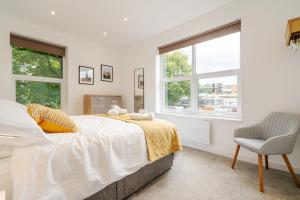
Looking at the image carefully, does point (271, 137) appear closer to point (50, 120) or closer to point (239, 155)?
point (239, 155)

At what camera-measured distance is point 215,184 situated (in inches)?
70.6

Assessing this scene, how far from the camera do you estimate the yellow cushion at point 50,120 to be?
129 cm

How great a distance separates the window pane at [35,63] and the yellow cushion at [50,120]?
266 cm

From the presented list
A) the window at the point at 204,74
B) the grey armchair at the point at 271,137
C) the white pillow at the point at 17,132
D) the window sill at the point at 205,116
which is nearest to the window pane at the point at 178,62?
the window at the point at 204,74

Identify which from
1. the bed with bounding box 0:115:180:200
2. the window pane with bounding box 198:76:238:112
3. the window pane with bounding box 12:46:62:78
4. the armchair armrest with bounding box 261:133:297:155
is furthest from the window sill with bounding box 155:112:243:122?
the window pane with bounding box 12:46:62:78

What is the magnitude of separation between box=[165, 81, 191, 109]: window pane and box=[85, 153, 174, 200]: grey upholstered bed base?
1683 millimetres

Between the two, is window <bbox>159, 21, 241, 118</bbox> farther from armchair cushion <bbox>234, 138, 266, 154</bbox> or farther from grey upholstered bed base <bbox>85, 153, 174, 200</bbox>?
grey upholstered bed base <bbox>85, 153, 174, 200</bbox>

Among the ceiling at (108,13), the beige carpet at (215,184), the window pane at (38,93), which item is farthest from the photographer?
the window pane at (38,93)

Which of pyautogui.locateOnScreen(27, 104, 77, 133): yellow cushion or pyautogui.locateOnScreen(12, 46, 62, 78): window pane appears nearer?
pyautogui.locateOnScreen(27, 104, 77, 133): yellow cushion

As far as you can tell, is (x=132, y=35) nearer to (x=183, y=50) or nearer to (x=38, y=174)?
(x=183, y=50)

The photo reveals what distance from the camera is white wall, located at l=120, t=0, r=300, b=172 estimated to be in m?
2.06

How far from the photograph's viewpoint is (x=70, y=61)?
12.5ft

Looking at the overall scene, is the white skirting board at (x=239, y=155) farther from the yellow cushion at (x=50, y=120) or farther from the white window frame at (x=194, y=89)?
the yellow cushion at (x=50, y=120)

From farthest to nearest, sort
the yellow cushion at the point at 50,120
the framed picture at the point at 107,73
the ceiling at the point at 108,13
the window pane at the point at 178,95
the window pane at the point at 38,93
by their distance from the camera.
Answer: the framed picture at the point at 107,73
the window pane at the point at 178,95
the window pane at the point at 38,93
the ceiling at the point at 108,13
the yellow cushion at the point at 50,120
